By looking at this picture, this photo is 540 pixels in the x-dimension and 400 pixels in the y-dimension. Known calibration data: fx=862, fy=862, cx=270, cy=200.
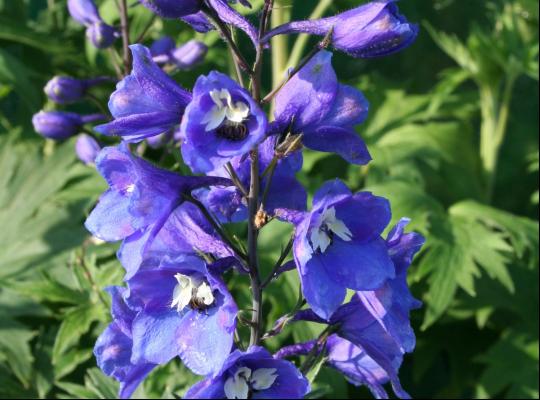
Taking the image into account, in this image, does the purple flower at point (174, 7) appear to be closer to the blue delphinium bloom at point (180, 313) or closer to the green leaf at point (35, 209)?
the blue delphinium bloom at point (180, 313)

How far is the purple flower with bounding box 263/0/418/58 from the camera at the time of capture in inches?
50.5

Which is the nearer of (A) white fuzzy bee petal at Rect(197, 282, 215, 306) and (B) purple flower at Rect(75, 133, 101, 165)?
(A) white fuzzy bee petal at Rect(197, 282, 215, 306)

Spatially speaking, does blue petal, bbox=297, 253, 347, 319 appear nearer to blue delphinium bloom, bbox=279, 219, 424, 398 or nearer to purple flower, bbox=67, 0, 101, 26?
blue delphinium bloom, bbox=279, 219, 424, 398

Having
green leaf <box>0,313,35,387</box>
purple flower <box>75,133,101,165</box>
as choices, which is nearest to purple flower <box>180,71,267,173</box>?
purple flower <box>75,133,101,165</box>

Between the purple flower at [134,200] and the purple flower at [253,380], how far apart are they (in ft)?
0.70

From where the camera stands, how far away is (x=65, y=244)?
275cm

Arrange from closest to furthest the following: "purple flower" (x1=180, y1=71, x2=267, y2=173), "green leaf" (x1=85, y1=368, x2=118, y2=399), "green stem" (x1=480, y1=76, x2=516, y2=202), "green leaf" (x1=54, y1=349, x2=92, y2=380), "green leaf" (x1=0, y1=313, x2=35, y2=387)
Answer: "purple flower" (x1=180, y1=71, x2=267, y2=173) → "green leaf" (x1=85, y1=368, x2=118, y2=399) → "green leaf" (x1=54, y1=349, x2=92, y2=380) → "green leaf" (x1=0, y1=313, x2=35, y2=387) → "green stem" (x1=480, y1=76, x2=516, y2=202)

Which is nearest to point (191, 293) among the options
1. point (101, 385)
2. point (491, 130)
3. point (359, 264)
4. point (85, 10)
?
point (359, 264)

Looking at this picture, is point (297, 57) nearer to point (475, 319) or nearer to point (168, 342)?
point (475, 319)

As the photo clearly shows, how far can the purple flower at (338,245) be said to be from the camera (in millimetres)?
1262

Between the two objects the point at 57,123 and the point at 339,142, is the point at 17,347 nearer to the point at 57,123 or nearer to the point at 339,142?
the point at 57,123

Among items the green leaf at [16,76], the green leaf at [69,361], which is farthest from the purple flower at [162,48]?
the green leaf at [69,361]

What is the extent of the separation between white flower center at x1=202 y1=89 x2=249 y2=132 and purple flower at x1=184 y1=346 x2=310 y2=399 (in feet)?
1.13

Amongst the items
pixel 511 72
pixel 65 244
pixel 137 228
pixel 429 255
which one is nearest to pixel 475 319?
pixel 429 255
